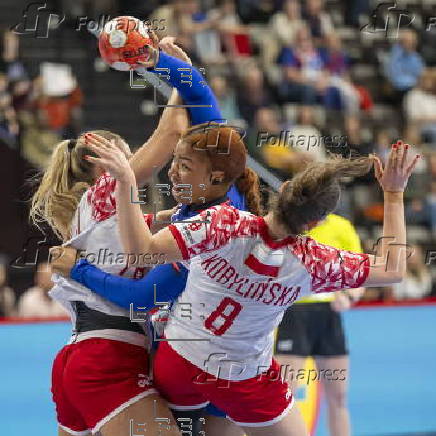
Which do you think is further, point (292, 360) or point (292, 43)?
point (292, 43)

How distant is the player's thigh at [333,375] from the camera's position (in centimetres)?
592

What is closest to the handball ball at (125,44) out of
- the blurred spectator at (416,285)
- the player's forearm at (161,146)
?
the player's forearm at (161,146)

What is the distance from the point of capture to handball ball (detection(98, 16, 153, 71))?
3.69 meters

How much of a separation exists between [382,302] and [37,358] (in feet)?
11.0

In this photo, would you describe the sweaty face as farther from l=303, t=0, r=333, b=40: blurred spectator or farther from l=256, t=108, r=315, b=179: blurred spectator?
l=303, t=0, r=333, b=40: blurred spectator

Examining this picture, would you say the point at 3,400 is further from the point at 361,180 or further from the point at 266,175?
the point at 361,180

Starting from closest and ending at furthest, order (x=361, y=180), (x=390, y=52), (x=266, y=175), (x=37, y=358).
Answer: (x=266, y=175)
(x=37, y=358)
(x=361, y=180)
(x=390, y=52)

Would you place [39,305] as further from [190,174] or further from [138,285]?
[190,174]

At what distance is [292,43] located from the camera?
10484 mm

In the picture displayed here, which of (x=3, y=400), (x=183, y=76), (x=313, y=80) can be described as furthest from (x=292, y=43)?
(x=183, y=76)

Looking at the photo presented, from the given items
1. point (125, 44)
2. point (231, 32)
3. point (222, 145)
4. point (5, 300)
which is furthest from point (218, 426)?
point (231, 32)

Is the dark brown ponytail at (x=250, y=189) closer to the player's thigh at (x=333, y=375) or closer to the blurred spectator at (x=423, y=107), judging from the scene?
the player's thigh at (x=333, y=375)

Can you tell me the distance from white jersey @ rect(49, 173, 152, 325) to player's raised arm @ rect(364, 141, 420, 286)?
0.83 metres

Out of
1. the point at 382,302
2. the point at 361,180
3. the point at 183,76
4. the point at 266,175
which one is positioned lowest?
the point at 382,302
